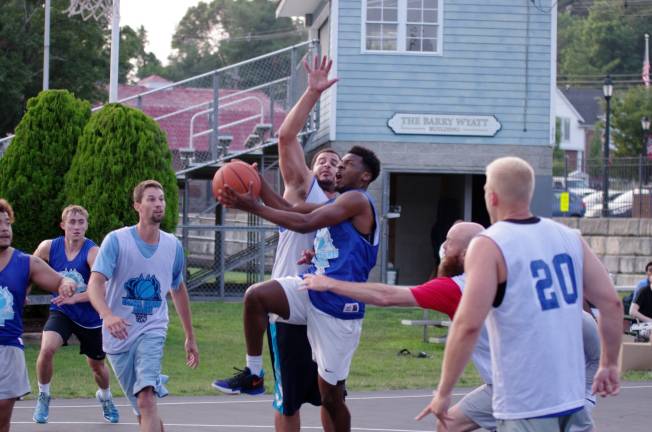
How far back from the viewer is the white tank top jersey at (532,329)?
589 centimetres

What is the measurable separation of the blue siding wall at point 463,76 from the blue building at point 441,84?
0.07 ft

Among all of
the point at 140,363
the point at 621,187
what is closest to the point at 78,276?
the point at 140,363

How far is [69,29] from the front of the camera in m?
44.0

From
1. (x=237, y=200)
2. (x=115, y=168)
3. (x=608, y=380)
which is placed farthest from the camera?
(x=115, y=168)

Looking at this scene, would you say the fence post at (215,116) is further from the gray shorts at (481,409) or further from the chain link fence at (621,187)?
the gray shorts at (481,409)

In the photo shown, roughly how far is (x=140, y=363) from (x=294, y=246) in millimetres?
1500

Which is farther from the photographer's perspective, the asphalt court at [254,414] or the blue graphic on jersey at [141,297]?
the asphalt court at [254,414]

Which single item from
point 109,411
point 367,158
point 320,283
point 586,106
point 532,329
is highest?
point 586,106

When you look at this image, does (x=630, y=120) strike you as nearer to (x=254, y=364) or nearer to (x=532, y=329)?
(x=254, y=364)

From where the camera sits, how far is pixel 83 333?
485 inches

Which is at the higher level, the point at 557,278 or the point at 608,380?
the point at 557,278

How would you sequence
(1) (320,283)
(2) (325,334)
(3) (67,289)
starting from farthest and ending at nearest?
(2) (325,334) → (3) (67,289) → (1) (320,283)

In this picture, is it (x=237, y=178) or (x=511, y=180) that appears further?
(x=237, y=178)

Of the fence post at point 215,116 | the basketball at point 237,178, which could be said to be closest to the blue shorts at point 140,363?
the basketball at point 237,178
